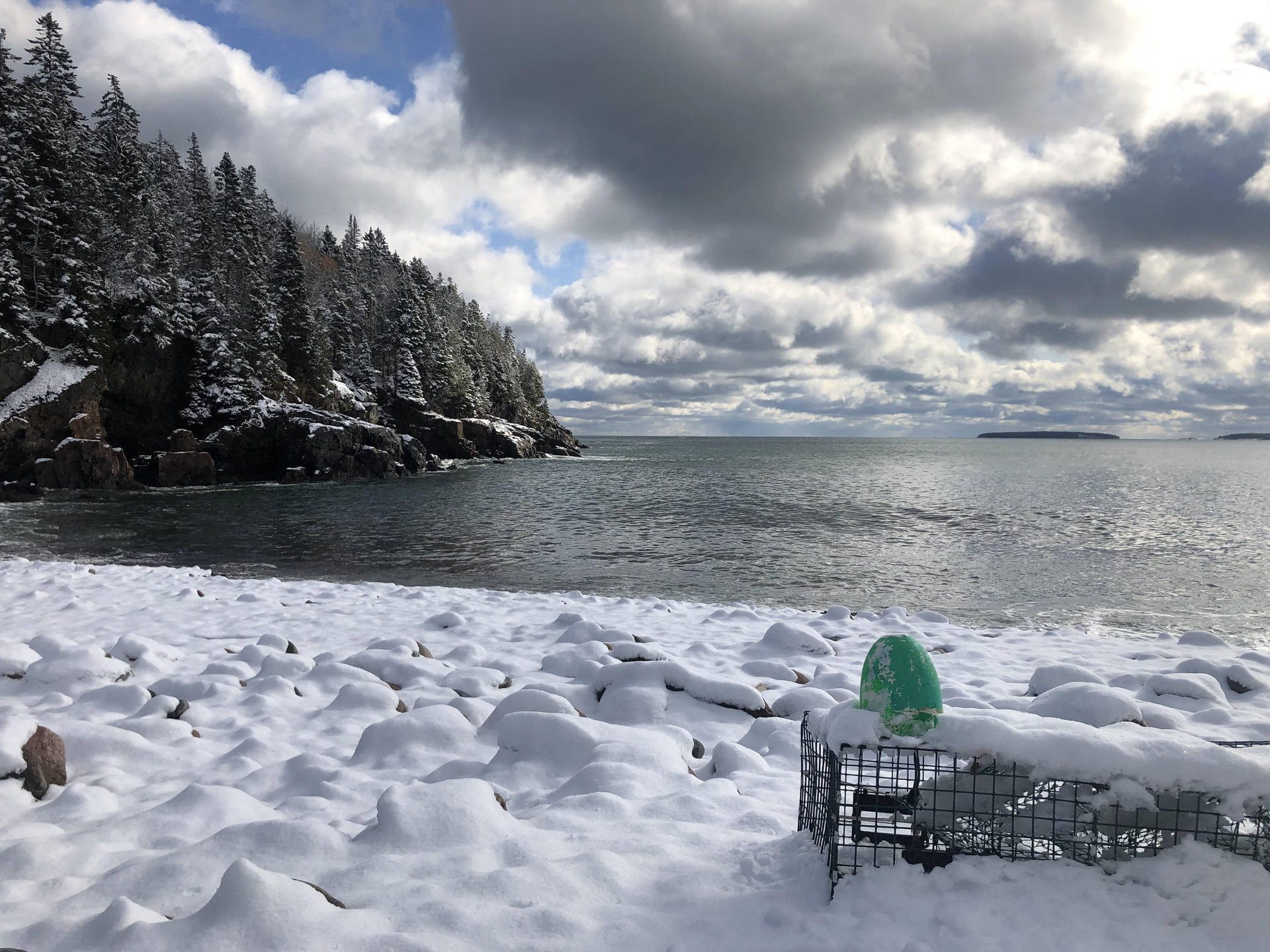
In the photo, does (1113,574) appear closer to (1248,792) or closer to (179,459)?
(1248,792)

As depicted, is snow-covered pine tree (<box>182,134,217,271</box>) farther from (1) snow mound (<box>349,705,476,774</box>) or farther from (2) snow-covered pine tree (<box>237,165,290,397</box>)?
(1) snow mound (<box>349,705,476,774</box>)

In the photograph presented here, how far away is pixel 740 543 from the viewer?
2267cm

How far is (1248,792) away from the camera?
8.75 ft

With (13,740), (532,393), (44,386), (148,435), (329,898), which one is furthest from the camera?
(532,393)

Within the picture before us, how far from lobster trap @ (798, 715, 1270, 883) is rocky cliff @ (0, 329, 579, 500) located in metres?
38.6

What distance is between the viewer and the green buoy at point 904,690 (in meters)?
2.97

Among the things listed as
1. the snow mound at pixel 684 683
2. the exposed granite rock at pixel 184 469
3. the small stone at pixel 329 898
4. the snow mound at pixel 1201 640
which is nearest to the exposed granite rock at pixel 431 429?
the exposed granite rock at pixel 184 469

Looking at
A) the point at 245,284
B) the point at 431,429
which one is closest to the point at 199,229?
the point at 245,284

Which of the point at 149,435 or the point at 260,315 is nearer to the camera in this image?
the point at 149,435

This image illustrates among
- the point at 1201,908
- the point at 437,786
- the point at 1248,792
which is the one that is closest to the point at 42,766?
the point at 437,786

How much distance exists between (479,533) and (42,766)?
19.9 metres

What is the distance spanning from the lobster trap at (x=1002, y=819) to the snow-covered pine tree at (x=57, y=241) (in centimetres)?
4676

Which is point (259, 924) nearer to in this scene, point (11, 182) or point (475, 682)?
point (475, 682)

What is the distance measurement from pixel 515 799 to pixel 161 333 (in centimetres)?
4861
